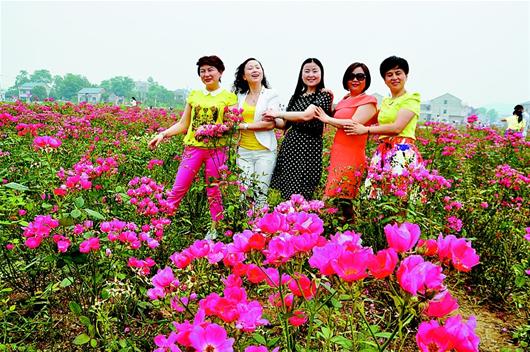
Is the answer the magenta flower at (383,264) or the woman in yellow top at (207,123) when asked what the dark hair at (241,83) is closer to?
the woman in yellow top at (207,123)

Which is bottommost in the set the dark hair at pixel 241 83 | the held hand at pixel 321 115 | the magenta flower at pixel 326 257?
the magenta flower at pixel 326 257

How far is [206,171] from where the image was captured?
10.3ft

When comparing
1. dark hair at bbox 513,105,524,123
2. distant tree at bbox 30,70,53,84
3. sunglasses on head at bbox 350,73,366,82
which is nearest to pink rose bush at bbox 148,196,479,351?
sunglasses on head at bbox 350,73,366,82

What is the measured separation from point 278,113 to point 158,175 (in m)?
1.74

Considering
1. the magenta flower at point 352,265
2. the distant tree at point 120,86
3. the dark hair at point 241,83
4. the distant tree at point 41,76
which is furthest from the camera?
the distant tree at point 41,76

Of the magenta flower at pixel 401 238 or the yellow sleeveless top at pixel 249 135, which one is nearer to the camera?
the magenta flower at pixel 401 238

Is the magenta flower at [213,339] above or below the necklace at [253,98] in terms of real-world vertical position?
below

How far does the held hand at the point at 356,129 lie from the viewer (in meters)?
2.81

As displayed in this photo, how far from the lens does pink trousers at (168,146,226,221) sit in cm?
308

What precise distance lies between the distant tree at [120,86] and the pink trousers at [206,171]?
9848cm

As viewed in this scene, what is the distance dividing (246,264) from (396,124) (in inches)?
80.8

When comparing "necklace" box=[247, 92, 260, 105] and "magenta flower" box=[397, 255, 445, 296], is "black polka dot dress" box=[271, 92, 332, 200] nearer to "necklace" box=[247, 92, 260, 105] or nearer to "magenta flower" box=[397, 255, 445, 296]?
"necklace" box=[247, 92, 260, 105]

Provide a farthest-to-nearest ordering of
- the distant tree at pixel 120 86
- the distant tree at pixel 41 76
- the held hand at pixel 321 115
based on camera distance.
A: the distant tree at pixel 41 76 → the distant tree at pixel 120 86 → the held hand at pixel 321 115

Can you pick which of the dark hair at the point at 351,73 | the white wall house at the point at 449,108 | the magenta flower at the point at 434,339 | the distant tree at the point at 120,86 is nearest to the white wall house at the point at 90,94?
the distant tree at the point at 120,86
